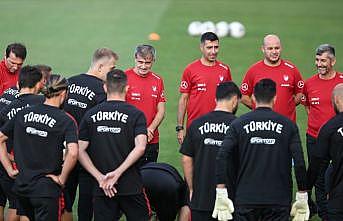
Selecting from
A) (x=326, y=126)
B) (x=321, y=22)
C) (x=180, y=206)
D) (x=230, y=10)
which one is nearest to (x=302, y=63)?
(x=321, y=22)

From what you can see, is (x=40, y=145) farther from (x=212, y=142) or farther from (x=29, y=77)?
(x=212, y=142)

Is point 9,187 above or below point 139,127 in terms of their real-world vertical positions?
below

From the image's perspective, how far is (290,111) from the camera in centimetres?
1338

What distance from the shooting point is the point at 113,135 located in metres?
10.6

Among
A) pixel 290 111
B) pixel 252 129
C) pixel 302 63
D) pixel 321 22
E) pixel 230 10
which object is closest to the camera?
pixel 252 129

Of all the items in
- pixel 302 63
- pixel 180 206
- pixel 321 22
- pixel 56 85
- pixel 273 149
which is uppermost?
pixel 321 22

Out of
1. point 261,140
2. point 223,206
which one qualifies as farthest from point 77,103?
point 261,140

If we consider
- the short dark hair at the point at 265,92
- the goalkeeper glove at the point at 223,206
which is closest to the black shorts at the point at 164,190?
the goalkeeper glove at the point at 223,206

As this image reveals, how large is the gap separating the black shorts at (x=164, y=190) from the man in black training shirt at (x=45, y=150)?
6.48 feet

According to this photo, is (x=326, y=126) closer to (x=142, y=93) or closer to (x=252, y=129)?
(x=252, y=129)

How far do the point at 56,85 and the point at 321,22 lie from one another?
23771 mm

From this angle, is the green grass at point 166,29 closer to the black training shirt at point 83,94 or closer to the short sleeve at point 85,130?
the black training shirt at point 83,94

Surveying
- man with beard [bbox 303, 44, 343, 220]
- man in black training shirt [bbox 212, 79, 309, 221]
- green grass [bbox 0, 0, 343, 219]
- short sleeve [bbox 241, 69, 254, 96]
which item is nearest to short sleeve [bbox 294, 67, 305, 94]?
man with beard [bbox 303, 44, 343, 220]

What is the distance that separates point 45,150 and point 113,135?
814 millimetres
